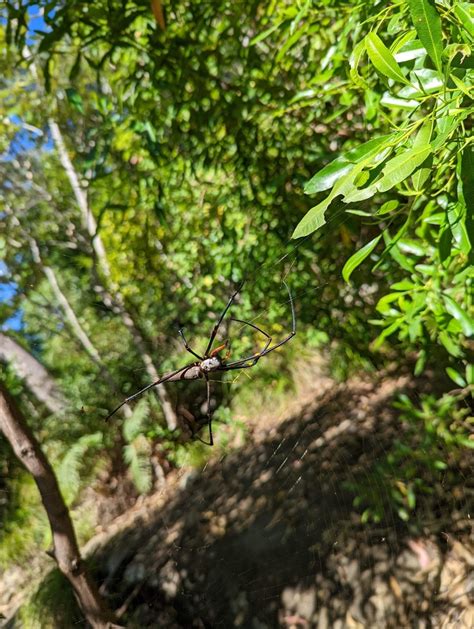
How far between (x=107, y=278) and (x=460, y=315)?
288 cm

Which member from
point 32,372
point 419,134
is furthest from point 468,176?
point 32,372

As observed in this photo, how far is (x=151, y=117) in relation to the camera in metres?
1.93

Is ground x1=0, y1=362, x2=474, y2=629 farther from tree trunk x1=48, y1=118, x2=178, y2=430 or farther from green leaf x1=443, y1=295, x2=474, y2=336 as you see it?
green leaf x1=443, y1=295, x2=474, y2=336

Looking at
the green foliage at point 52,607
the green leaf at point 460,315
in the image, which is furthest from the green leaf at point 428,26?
the green foliage at point 52,607

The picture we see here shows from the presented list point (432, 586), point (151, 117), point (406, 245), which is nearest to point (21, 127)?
point (151, 117)

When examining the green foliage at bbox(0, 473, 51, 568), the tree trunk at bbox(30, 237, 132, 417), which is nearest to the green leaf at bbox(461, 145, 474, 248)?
the tree trunk at bbox(30, 237, 132, 417)

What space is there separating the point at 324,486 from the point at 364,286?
42.7 inches

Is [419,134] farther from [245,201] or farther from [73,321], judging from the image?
[73,321]

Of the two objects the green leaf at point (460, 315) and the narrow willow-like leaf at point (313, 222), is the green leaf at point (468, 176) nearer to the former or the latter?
the narrow willow-like leaf at point (313, 222)

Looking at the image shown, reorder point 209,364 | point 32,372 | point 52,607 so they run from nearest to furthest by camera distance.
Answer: point 209,364 → point 52,607 → point 32,372

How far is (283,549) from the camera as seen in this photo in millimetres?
2078

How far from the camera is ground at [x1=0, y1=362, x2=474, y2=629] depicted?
190 cm

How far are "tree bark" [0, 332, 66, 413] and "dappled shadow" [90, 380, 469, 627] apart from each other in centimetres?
103

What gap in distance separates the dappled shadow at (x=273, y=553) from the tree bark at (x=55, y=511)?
0.22 m
